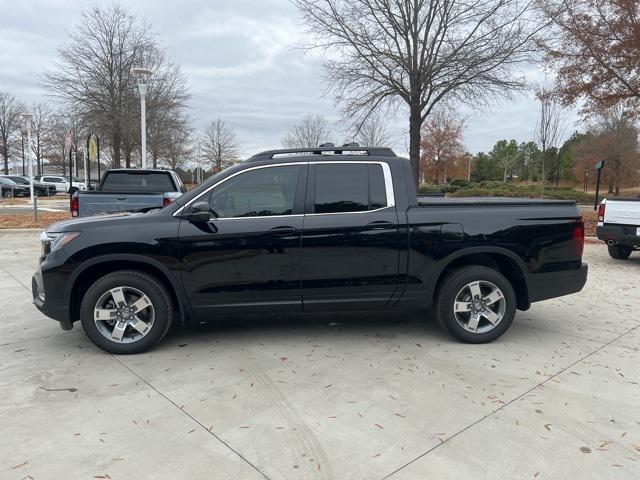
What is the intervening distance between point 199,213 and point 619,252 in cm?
904

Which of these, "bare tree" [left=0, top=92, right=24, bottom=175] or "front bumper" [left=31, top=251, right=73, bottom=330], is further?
"bare tree" [left=0, top=92, right=24, bottom=175]

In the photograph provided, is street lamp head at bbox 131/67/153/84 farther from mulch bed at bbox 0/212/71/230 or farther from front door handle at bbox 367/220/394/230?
front door handle at bbox 367/220/394/230

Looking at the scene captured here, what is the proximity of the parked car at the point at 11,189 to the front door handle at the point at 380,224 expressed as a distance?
3424 centimetres

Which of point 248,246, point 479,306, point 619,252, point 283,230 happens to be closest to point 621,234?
point 619,252

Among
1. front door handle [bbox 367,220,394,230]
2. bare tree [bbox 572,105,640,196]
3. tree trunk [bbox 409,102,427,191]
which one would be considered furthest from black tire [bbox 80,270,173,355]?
bare tree [bbox 572,105,640,196]

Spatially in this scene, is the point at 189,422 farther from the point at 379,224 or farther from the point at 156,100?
the point at 156,100

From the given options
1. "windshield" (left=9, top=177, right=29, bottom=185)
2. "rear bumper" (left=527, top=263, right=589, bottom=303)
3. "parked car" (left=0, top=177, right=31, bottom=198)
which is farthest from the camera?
"windshield" (left=9, top=177, right=29, bottom=185)

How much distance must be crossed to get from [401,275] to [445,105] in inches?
521

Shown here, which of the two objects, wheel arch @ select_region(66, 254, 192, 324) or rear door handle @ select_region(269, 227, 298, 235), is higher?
rear door handle @ select_region(269, 227, 298, 235)

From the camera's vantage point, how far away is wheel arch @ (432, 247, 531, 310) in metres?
Result: 4.43

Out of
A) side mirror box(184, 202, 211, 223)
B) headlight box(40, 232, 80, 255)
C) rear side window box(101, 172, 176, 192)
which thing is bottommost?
headlight box(40, 232, 80, 255)

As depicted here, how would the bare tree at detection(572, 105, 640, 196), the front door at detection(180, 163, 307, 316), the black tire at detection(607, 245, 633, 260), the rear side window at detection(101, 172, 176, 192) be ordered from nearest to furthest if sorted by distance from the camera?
the front door at detection(180, 163, 307, 316)
the black tire at detection(607, 245, 633, 260)
the rear side window at detection(101, 172, 176, 192)
the bare tree at detection(572, 105, 640, 196)

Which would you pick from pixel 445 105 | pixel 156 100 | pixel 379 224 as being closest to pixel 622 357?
pixel 379 224

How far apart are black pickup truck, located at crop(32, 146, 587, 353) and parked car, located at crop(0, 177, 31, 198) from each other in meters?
32.9
